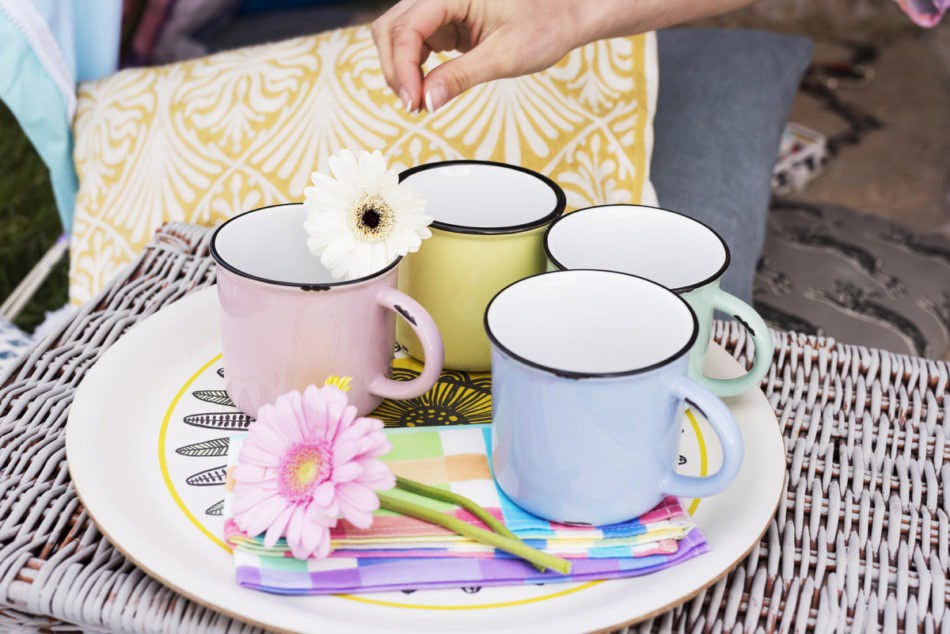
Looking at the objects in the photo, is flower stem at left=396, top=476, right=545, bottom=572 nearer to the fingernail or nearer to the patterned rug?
the fingernail

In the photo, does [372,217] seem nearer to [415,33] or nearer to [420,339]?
[420,339]

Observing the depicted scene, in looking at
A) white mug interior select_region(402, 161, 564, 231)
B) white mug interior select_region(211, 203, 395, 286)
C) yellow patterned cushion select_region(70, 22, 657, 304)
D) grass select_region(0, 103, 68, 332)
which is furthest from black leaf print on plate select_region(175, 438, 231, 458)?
grass select_region(0, 103, 68, 332)

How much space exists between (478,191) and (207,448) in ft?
0.85

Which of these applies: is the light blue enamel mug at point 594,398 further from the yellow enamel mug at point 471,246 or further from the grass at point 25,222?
the grass at point 25,222

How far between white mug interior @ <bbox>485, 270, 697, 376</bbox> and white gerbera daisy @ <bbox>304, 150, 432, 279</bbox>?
0.08m

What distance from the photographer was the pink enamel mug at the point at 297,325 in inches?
22.2

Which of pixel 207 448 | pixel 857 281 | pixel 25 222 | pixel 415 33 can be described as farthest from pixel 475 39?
pixel 25 222

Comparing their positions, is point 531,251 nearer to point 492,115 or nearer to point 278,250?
point 278,250

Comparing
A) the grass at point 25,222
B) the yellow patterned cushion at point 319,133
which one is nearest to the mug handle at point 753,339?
the yellow patterned cushion at point 319,133

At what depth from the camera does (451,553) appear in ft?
1.74

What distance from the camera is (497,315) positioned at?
0.54m

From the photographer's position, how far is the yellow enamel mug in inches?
24.7

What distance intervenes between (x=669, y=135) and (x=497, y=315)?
755 millimetres

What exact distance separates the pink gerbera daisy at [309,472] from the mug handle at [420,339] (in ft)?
0.28
